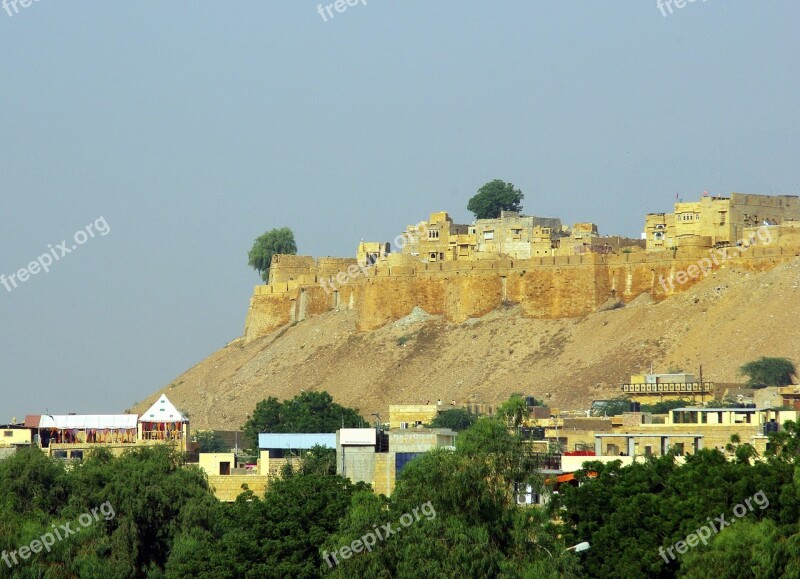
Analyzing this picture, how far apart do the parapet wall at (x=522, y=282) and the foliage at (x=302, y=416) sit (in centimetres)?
1197

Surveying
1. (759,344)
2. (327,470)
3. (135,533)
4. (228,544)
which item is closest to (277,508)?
(228,544)

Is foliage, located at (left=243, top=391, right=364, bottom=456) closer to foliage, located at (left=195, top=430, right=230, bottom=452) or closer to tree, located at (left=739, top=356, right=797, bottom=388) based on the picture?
foliage, located at (left=195, top=430, right=230, bottom=452)

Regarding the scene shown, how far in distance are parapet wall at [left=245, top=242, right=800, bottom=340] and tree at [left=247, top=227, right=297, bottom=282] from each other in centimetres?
1394

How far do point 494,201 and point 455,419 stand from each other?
140 feet

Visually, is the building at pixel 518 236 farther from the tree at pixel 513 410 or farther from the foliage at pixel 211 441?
the tree at pixel 513 410

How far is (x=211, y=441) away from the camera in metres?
78.0

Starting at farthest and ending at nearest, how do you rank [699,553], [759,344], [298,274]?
[298,274] < [759,344] < [699,553]

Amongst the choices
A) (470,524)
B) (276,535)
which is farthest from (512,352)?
(470,524)

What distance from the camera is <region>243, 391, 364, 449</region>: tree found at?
77.6 metres

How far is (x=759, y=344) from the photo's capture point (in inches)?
3177

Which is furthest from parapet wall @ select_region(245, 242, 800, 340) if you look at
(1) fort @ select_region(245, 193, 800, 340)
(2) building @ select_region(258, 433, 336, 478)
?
(2) building @ select_region(258, 433, 336, 478)

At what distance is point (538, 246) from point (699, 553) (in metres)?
67.4

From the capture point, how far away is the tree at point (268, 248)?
4638 inches

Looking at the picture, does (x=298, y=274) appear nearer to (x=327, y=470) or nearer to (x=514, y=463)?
(x=327, y=470)
